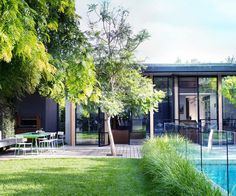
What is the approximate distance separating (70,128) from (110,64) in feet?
21.0

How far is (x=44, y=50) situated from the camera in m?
3.47

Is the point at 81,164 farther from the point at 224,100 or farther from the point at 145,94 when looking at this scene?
the point at 224,100

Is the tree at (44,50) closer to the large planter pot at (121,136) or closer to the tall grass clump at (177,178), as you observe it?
the tall grass clump at (177,178)

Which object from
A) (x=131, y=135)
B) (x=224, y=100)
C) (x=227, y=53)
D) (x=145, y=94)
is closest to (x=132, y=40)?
(x=145, y=94)

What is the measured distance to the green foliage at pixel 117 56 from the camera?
13273 mm

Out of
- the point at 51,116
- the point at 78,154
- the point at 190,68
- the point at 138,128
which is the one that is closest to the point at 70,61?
the point at 78,154

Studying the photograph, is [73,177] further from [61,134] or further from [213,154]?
[61,134]

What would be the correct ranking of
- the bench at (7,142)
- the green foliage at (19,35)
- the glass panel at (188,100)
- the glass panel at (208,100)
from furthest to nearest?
the glass panel at (188,100) < the glass panel at (208,100) < the bench at (7,142) < the green foliage at (19,35)

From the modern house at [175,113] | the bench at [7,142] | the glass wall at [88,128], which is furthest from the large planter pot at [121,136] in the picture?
the bench at [7,142]

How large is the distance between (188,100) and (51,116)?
8.16m

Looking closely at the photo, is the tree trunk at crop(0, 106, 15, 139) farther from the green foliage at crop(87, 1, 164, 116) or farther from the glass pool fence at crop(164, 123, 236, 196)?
the glass pool fence at crop(164, 123, 236, 196)

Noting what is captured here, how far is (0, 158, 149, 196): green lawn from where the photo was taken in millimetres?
7312

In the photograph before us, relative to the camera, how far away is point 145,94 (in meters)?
13.5

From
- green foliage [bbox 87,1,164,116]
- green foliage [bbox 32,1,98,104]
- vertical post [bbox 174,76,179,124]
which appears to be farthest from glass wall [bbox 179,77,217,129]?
green foliage [bbox 32,1,98,104]
